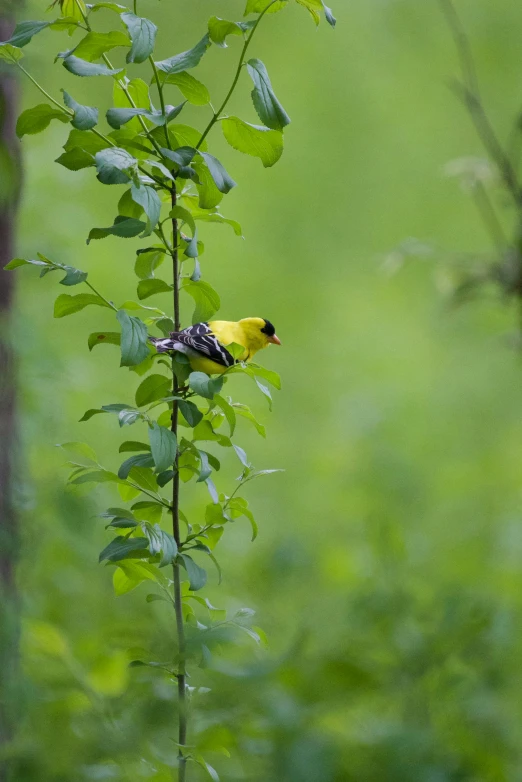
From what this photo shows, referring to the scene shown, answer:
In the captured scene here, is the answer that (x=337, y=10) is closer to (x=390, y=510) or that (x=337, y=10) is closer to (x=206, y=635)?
(x=390, y=510)

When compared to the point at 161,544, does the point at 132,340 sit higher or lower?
higher

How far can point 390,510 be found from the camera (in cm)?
383

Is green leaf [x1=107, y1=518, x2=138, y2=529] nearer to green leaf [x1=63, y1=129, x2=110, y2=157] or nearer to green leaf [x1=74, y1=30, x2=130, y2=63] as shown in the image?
green leaf [x1=63, y1=129, x2=110, y2=157]

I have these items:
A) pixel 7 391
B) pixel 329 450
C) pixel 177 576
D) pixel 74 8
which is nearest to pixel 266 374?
pixel 177 576

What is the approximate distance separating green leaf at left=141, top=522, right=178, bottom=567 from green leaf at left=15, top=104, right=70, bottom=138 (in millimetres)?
478

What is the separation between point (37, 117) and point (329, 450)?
3.92 m

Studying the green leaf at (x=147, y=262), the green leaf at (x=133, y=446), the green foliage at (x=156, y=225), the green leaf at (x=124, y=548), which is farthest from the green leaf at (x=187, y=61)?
the green leaf at (x=124, y=548)

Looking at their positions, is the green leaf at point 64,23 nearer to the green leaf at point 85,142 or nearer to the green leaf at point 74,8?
the green leaf at point 74,8

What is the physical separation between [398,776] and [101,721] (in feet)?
1.24

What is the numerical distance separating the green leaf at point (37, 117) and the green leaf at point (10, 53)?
0.06 metres

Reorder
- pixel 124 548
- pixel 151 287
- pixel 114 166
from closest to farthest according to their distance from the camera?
1. pixel 114 166
2. pixel 124 548
3. pixel 151 287

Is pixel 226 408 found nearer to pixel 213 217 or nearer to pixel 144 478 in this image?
pixel 144 478

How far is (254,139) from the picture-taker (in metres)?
1.09

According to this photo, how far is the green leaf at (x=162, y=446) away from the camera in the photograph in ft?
3.21
